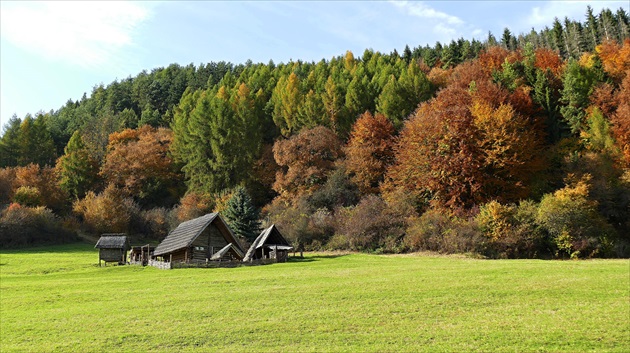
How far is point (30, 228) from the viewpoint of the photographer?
56.3 m

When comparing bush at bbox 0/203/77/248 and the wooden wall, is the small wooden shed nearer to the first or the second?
the wooden wall

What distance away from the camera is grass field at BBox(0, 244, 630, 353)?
12.2 metres

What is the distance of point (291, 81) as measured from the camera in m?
76.4

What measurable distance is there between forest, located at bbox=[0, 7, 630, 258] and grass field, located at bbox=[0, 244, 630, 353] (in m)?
14.4

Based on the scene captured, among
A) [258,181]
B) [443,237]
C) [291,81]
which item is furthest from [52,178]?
[443,237]

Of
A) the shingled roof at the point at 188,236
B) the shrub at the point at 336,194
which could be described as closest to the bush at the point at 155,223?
the shingled roof at the point at 188,236

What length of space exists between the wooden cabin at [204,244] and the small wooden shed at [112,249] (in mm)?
4261

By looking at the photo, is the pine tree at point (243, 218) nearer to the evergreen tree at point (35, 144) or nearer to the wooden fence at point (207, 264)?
the wooden fence at point (207, 264)

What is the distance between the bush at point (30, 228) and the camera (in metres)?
54.3

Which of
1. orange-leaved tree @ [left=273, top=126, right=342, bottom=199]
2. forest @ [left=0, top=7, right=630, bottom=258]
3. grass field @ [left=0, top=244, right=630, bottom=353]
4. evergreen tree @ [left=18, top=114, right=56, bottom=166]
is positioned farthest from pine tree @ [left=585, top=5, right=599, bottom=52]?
evergreen tree @ [left=18, top=114, right=56, bottom=166]

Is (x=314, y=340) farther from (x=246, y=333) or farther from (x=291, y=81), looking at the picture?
(x=291, y=81)

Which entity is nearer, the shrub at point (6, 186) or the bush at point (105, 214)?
the bush at point (105, 214)

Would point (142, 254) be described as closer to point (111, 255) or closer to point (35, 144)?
point (111, 255)

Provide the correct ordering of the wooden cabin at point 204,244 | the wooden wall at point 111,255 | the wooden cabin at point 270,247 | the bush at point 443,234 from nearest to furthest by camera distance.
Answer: the bush at point 443,234
the wooden cabin at point 204,244
the wooden cabin at point 270,247
the wooden wall at point 111,255
